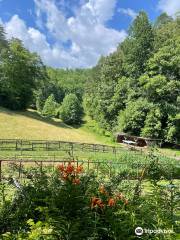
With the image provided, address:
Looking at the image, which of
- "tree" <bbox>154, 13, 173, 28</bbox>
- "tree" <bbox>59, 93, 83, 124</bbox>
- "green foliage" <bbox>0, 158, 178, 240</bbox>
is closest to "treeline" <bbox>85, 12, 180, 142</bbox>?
"tree" <bbox>59, 93, 83, 124</bbox>

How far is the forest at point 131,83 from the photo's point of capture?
5962cm

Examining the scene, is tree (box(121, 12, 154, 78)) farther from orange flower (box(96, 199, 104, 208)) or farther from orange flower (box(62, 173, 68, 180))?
orange flower (box(96, 199, 104, 208))

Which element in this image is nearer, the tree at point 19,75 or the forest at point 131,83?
the forest at point 131,83

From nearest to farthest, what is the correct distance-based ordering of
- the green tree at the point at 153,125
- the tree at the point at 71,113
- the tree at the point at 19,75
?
the green tree at the point at 153,125 → the tree at the point at 19,75 → the tree at the point at 71,113

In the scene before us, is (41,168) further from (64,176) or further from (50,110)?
(50,110)

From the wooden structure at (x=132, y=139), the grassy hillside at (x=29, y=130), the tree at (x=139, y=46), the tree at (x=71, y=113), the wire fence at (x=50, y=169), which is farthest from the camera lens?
the tree at (x=71, y=113)

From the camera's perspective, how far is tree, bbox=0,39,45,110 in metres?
73.9

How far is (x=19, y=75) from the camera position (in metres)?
76.8

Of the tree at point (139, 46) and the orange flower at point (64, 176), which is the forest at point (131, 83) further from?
the orange flower at point (64, 176)

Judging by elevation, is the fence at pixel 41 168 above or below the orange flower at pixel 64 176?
below

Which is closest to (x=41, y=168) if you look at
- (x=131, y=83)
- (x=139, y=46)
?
(x=131, y=83)

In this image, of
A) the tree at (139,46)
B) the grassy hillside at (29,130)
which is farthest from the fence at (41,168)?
the tree at (139,46)

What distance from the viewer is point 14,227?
4.91 metres

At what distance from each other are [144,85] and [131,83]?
6.09m
